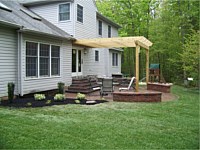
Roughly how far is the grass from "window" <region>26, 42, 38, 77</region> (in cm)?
322

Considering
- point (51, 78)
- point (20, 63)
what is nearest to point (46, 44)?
point (51, 78)

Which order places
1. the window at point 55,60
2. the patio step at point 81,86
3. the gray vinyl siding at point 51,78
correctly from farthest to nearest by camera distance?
the patio step at point 81,86
the window at point 55,60
the gray vinyl siding at point 51,78

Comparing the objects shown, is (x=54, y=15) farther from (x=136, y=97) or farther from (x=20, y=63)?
(x=136, y=97)

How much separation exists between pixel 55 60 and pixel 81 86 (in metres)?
2.05

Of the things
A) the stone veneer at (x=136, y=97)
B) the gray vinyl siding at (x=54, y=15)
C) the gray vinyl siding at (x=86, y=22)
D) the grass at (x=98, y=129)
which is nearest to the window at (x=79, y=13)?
the gray vinyl siding at (x=86, y=22)

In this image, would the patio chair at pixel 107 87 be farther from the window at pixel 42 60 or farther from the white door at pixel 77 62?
the white door at pixel 77 62

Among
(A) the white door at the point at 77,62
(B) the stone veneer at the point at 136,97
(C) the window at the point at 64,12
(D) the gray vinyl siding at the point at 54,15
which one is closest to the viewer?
(B) the stone veneer at the point at 136,97

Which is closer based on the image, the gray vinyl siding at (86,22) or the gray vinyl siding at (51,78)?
the gray vinyl siding at (51,78)

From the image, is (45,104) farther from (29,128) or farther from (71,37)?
(71,37)

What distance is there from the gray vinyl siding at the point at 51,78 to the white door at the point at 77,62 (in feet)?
3.25

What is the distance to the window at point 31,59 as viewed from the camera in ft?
33.3

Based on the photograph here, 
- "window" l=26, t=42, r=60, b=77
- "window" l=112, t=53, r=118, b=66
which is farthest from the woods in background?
"window" l=26, t=42, r=60, b=77

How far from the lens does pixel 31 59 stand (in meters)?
10.4

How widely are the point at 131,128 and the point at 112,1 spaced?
2434 centimetres
